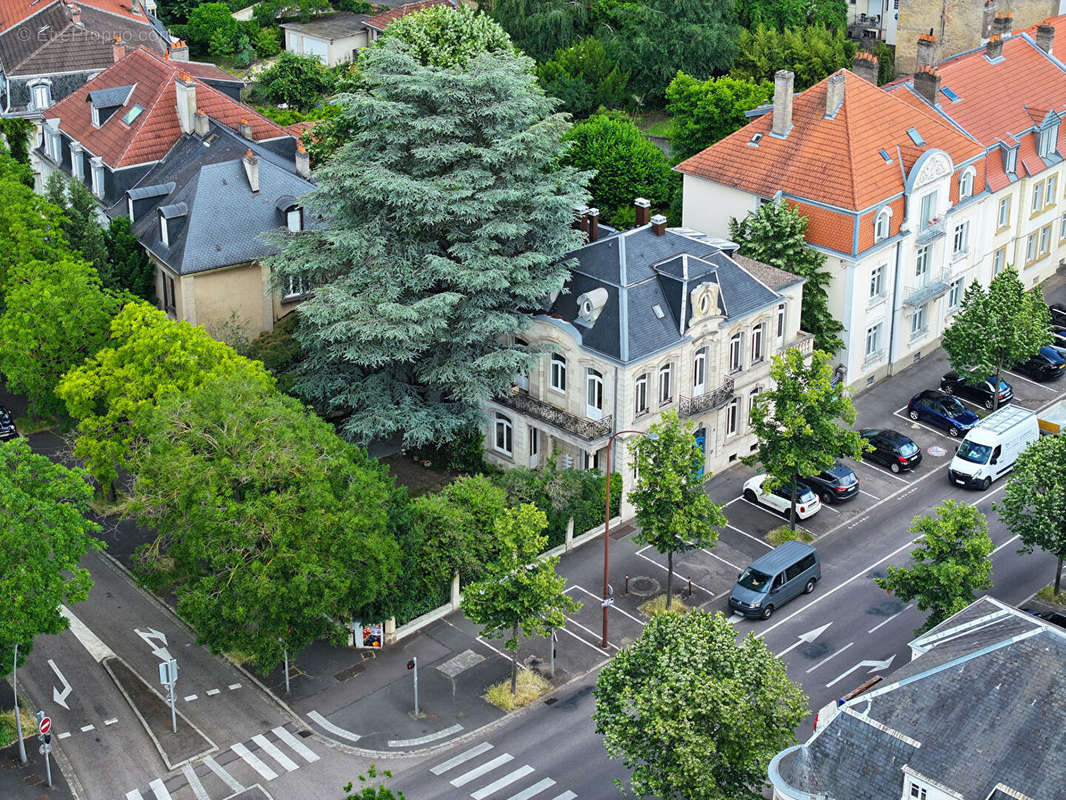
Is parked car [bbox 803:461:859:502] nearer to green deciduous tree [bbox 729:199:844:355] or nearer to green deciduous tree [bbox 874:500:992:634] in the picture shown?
green deciduous tree [bbox 729:199:844:355]

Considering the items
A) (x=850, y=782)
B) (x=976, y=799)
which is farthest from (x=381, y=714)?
(x=976, y=799)

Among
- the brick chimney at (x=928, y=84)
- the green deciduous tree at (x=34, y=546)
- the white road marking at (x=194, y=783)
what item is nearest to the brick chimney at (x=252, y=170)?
the green deciduous tree at (x=34, y=546)

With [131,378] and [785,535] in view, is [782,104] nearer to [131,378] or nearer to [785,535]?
[785,535]

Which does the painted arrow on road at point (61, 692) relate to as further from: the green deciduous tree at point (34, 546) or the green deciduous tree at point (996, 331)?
the green deciduous tree at point (996, 331)

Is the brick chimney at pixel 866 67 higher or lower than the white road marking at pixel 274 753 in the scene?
higher

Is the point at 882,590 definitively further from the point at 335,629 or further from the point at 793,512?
the point at 335,629

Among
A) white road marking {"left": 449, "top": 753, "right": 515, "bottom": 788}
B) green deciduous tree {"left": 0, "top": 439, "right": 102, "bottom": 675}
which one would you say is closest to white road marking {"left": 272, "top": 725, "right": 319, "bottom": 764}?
white road marking {"left": 449, "top": 753, "right": 515, "bottom": 788}
